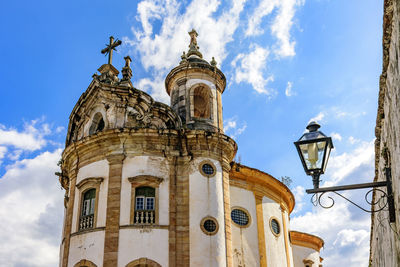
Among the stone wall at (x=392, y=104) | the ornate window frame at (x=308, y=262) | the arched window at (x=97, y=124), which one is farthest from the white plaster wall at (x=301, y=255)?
the stone wall at (x=392, y=104)

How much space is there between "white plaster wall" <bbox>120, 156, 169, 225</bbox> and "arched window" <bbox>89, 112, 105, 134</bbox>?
330 cm

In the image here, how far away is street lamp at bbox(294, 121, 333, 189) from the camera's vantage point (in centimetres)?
662

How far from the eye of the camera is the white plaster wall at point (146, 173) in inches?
741

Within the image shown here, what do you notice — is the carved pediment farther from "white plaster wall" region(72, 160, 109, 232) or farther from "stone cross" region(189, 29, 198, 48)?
"stone cross" region(189, 29, 198, 48)

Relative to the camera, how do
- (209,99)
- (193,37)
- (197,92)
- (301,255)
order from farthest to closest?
(301,255), (193,37), (197,92), (209,99)

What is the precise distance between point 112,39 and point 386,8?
20653 millimetres

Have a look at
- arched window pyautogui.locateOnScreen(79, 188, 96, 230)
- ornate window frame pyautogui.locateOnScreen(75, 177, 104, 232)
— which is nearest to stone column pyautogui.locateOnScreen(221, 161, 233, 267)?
ornate window frame pyautogui.locateOnScreen(75, 177, 104, 232)

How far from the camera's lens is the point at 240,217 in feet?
72.1

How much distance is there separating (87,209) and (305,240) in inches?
612

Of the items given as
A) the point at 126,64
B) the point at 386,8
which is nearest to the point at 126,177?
the point at 126,64

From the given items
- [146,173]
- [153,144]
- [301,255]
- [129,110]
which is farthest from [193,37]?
[301,255]

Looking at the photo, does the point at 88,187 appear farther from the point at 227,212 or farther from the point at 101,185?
the point at 227,212

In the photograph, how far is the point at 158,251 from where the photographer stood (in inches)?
714

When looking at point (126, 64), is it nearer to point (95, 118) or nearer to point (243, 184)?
point (95, 118)
